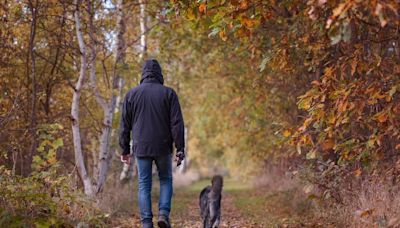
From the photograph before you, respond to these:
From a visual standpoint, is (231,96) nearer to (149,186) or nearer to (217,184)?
(217,184)

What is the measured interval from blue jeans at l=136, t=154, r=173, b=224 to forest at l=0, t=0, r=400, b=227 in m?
0.70

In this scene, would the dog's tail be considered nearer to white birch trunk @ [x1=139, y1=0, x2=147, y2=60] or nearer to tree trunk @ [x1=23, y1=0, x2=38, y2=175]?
tree trunk @ [x1=23, y1=0, x2=38, y2=175]

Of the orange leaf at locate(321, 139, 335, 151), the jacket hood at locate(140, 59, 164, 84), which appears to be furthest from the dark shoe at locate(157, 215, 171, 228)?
the orange leaf at locate(321, 139, 335, 151)

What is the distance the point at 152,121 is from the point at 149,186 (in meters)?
0.82

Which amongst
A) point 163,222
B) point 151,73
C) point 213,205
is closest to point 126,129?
point 151,73

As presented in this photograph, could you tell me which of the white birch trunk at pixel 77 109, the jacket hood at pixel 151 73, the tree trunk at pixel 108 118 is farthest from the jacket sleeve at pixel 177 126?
the tree trunk at pixel 108 118

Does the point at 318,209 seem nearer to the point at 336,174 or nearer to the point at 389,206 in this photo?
the point at 336,174

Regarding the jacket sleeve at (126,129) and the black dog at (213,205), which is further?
the black dog at (213,205)

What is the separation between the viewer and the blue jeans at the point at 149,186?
6480mm

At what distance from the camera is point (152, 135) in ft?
21.1

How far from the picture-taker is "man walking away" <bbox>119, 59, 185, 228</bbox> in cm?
644

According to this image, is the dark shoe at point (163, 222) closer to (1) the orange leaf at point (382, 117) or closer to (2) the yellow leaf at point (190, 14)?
(2) the yellow leaf at point (190, 14)

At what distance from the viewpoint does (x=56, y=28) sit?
35.6ft

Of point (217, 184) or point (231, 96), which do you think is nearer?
point (217, 184)
